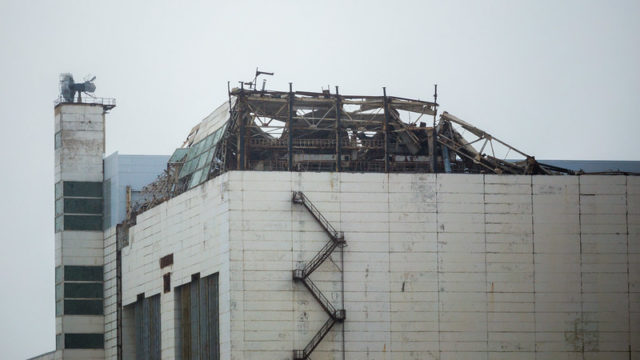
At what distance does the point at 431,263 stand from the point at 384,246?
4.86 meters

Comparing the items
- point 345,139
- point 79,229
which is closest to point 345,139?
point 345,139

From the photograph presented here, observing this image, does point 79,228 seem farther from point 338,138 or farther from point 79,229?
point 338,138

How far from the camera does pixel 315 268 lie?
13462 cm

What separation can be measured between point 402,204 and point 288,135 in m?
13.6

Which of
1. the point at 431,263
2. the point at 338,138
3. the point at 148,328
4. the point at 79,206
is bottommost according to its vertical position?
the point at 148,328

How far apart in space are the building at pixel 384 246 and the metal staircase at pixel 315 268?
136mm

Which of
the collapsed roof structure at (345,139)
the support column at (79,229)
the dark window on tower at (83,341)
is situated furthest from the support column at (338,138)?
the dark window on tower at (83,341)

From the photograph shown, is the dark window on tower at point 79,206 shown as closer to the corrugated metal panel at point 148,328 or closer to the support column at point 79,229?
the support column at point 79,229

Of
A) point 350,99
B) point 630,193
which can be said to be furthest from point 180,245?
point 630,193

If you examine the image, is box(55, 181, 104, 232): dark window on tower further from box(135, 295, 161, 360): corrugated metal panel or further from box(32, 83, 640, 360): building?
box(32, 83, 640, 360): building

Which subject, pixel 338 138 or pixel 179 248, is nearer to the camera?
pixel 338 138

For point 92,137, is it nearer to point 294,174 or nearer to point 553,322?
point 294,174

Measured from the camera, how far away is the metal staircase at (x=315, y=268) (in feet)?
437

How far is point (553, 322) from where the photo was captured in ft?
454
